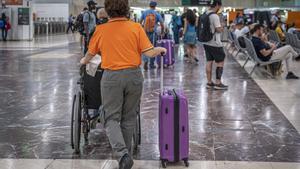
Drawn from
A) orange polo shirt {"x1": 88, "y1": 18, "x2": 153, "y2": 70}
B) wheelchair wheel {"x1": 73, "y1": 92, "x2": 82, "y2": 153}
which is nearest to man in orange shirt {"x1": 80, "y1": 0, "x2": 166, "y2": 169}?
orange polo shirt {"x1": 88, "y1": 18, "x2": 153, "y2": 70}

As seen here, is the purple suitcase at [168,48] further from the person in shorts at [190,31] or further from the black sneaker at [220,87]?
the black sneaker at [220,87]

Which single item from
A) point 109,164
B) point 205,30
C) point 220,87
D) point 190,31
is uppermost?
point 205,30

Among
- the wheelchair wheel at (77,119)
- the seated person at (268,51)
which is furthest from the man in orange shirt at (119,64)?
the seated person at (268,51)

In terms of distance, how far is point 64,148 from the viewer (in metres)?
5.22

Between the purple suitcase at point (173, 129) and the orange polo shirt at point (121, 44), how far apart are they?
56cm

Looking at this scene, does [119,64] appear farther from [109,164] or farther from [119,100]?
[109,164]

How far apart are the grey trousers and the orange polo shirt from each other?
0.23 feet

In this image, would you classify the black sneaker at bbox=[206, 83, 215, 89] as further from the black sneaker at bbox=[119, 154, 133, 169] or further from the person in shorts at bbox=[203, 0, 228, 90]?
the black sneaker at bbox=[119, 154, 133, 169]

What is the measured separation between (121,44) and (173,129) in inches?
37.8

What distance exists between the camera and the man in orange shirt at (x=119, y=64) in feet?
13.7

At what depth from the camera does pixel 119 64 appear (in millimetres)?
4164

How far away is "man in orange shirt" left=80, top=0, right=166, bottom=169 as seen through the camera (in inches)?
164

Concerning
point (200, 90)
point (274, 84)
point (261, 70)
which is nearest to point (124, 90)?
point (200, 90)

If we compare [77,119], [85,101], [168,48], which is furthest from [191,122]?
[168,48]
